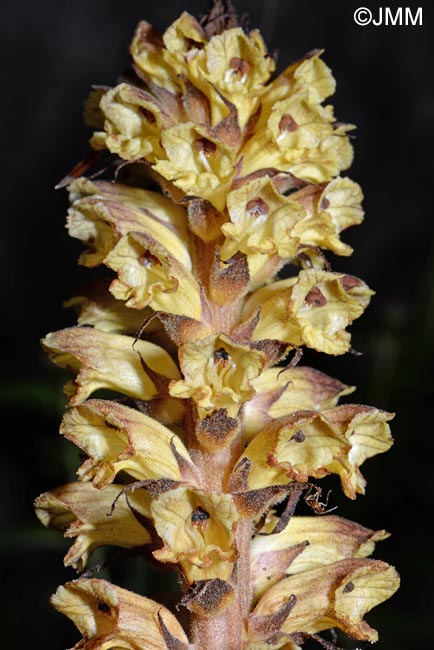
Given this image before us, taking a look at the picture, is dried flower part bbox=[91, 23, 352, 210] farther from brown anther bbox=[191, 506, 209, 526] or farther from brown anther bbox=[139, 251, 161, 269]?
brown anther bbox=[191, 506, 209, 526]

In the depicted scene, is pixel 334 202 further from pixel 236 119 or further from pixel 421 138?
pixel 421 138

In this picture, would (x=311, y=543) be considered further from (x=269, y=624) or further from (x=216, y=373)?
(x=216, y=373)

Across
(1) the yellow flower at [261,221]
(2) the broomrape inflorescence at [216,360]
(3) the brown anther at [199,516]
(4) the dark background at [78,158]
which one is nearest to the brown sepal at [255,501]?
(2) the broomrape inflorescence at [216,360]

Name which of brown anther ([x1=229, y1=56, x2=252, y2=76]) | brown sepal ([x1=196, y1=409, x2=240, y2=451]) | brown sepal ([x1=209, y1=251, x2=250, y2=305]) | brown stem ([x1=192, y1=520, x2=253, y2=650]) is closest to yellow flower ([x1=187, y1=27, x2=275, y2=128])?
brown anther ([x1=229, y1=56, x2=252, y2=76])

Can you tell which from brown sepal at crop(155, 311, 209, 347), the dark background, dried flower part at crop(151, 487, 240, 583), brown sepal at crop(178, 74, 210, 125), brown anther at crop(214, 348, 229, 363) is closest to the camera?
dried flower part at crop(151, 487, 240, 583)

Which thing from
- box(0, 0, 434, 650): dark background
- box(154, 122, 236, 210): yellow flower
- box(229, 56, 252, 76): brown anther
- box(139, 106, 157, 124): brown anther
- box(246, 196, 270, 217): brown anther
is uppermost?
box(229, 56, 252, 76): brown anther

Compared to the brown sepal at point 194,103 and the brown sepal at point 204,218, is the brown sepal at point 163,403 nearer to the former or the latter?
the brown sepal at point 204,218

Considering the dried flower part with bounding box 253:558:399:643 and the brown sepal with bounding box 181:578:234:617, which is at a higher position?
the brown sepal with bounding box 181:578:234:617

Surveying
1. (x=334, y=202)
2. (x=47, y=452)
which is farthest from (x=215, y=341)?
(x=47, y=452)
